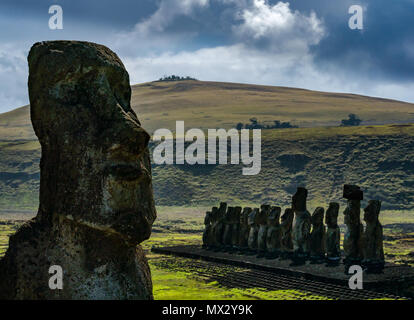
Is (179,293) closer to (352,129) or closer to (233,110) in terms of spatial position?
(352,129)

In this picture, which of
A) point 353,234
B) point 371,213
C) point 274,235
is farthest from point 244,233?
point 371,213

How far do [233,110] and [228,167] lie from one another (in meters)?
63.3

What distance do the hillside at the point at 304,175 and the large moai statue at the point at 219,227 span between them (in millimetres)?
35063

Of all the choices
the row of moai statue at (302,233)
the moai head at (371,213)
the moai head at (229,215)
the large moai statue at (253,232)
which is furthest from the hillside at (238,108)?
the moai head at (371,213)

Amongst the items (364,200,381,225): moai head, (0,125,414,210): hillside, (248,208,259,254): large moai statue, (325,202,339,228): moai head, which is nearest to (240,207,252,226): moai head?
(248,208,259,254): large moai statue

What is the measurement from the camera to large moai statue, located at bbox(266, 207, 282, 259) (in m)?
21.2

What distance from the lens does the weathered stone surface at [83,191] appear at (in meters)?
5.48

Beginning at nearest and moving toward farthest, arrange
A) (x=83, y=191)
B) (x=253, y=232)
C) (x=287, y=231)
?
(x=83, y=191)
(x=287, y=231)
(x=253, y=232)

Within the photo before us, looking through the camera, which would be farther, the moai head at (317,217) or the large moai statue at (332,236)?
A: the moai head at (317,217)

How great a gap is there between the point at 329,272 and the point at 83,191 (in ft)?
41.2

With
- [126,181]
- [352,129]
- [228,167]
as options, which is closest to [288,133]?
[352,129]

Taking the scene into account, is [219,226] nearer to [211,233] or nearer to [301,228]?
[211,233]

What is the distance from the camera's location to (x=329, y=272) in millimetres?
17188

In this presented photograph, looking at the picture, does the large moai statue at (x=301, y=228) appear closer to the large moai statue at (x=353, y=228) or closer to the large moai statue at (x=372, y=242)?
the large moai statue at (x=353, y=228)
